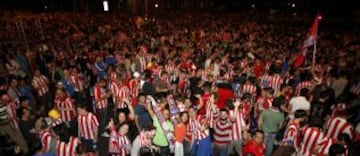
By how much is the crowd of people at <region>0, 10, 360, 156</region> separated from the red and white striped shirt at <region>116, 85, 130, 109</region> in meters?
0.03

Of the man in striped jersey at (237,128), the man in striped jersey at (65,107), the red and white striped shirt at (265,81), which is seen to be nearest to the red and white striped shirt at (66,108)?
the man in striped jersey at (65,107)

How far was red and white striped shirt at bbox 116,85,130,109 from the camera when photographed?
9.98 m

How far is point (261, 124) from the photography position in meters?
8.27

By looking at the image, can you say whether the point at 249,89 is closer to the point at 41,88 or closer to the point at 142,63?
the point at 142,63

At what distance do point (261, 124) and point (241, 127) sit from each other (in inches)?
30.8

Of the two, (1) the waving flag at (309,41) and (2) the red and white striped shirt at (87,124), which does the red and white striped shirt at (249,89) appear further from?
(2) the red and white striped shirt at (87,124)

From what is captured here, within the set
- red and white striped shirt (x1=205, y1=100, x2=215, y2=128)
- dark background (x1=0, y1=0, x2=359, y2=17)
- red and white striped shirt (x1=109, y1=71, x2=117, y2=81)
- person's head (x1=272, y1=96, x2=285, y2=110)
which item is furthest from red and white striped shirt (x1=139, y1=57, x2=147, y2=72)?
dark background (x1=0, y1=0, x2=359, y2=17)

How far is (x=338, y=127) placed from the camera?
7.45 meters

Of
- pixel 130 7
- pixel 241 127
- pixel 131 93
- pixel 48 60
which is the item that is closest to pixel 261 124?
pixel 241 127

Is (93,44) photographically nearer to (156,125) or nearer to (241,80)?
(241,80)

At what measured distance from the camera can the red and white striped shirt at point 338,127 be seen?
290 inches

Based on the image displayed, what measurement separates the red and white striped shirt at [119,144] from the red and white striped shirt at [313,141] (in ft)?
10.5

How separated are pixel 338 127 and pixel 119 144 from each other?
423 cm

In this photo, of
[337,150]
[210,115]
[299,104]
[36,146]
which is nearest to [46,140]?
[36,146]
